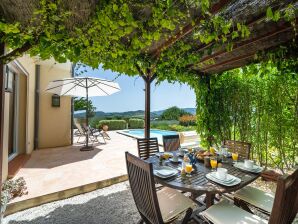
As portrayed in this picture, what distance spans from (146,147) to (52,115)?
179 inches

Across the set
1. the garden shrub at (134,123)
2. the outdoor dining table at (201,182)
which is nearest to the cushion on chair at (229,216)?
the outdoor dining table at (201,182)

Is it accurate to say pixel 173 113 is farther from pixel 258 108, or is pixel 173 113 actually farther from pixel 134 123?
pixel 258 108

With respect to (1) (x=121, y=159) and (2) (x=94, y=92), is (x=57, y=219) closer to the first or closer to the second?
(1) (x=121, y=159)

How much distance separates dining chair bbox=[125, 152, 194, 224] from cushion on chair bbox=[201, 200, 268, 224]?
271mm

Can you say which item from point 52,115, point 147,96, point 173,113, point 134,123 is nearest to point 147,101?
point 147,96

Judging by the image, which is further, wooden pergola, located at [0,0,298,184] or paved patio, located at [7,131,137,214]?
paved patio, located at [7,131,137,214]

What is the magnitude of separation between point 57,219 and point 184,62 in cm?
354

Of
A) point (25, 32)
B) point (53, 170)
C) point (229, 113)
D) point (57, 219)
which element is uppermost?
point (25, 32)

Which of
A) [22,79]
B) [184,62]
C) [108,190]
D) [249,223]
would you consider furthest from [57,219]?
[22,79]

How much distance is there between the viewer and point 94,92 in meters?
6.60

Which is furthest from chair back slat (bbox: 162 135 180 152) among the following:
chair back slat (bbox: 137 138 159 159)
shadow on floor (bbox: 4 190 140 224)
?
shadow on floor (bbox: 4 190 140 224)

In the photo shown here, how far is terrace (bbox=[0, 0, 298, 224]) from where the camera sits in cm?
196

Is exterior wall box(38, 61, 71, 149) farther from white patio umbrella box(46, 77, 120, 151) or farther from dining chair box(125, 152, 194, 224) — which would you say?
dining chair box(125, 152, 194, 224)

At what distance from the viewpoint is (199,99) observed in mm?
5203
